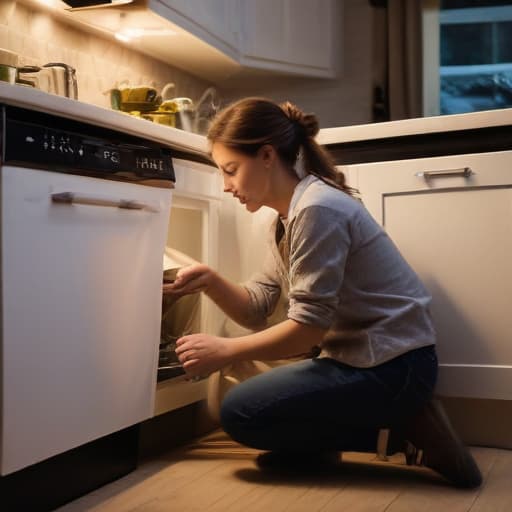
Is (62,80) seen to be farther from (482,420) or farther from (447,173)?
(482,420)

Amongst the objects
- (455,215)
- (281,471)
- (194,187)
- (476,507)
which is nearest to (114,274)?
(194,187)

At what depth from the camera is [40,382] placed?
1.34 meters

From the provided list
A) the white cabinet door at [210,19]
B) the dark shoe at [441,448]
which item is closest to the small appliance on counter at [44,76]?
the white cabinet door at [210,19]

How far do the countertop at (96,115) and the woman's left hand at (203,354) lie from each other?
0.48 metres

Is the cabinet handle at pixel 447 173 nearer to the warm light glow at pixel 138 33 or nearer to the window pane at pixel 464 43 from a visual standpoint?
the warm light glow at pixel 138 33

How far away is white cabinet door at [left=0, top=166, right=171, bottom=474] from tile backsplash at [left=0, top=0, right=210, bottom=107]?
2.42 ft

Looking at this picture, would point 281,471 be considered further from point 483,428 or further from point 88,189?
point 88,189

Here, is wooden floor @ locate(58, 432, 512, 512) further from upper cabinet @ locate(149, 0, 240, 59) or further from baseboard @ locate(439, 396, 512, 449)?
upper cabinet @ locate(149, 0, 240, 59)

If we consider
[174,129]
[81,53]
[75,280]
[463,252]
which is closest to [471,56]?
[463,252]

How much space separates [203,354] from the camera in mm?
1654

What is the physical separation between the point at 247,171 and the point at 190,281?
0.32 metres

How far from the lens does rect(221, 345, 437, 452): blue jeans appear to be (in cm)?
170

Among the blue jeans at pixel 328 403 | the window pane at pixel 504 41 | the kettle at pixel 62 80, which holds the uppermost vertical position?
the window pane at pixel 504 41

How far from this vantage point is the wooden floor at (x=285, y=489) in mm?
1526
